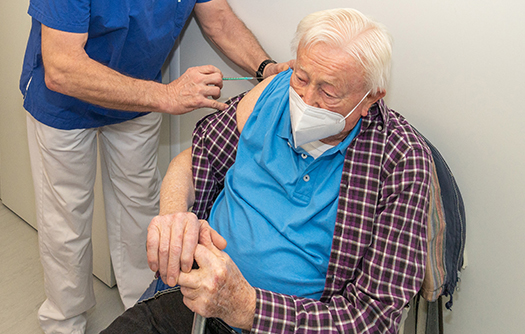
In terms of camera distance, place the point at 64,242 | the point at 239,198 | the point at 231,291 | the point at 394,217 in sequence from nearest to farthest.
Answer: the point at 231,291
the point at 394,217
the point at 239,198
the point at 64,242

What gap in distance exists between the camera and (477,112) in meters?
1.27

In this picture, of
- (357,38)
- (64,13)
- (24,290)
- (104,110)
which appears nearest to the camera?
(357,38)

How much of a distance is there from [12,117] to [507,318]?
2.39 metres

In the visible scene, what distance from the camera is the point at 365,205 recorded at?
3.78 feet

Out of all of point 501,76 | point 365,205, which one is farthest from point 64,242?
point 501,76

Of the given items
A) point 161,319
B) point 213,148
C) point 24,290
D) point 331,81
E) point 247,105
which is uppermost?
point 331,81

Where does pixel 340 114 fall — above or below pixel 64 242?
above

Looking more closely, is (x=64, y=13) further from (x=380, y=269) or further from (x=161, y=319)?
(x=380, y=269)

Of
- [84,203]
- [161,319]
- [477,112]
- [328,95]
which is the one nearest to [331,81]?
[328,95]

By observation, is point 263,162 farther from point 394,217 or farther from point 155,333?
point 155,333

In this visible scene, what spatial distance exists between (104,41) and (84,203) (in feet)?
2.16

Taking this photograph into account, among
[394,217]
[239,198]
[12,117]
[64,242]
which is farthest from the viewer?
[12,117]

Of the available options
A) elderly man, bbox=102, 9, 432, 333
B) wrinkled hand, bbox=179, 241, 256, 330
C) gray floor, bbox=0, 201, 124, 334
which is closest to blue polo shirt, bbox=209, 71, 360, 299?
elderly man, bbox=102, 9, 432, 333

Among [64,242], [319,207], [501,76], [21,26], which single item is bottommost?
[64,242]
